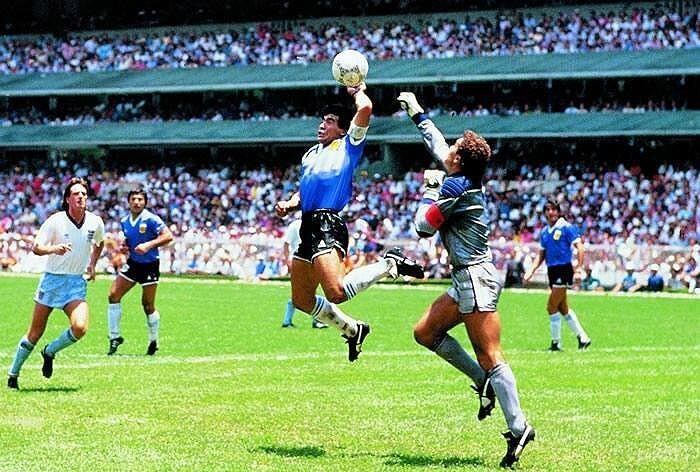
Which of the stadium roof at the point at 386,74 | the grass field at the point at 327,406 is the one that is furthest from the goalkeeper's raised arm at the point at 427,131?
the stadium roof at the point at 386,74

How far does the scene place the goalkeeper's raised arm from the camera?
32.6 feet

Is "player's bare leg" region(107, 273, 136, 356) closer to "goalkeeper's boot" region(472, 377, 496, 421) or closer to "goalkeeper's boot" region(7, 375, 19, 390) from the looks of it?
"goalkeeper's boot" region(7, 375, 19, 390)

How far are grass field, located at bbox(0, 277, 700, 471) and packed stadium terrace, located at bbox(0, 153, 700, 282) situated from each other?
1696 cm

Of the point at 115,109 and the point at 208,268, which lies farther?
the point at 115,109

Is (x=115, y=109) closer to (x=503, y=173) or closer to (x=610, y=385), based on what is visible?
(x=503, y=173)

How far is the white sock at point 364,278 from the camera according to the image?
1096 cm

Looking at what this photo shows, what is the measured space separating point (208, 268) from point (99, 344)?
95.2 feet

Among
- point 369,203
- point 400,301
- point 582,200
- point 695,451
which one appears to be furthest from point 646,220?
point 695,451

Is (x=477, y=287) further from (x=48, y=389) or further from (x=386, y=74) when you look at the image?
(x=386, y=74)

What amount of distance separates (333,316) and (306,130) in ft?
155

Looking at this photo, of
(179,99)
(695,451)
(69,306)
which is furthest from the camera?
(179,99)

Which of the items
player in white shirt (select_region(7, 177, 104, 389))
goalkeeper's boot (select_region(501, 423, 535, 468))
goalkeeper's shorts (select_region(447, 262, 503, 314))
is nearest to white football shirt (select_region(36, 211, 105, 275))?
player in white shirt (select_region(7, 177, 104, 389))

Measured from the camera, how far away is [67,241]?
13969 millimetres

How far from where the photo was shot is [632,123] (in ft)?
167
